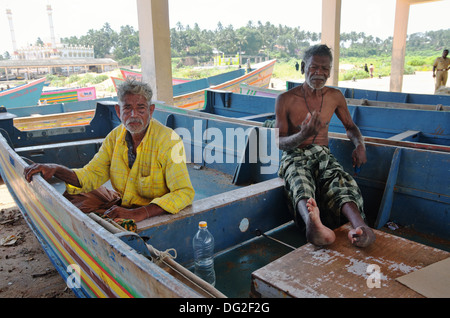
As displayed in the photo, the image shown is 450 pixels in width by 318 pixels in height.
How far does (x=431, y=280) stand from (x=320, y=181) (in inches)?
42.4

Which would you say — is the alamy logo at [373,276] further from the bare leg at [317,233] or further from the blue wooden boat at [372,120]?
the blue wooden boat at [372,120]

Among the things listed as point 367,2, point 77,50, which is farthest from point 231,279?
point 367,2

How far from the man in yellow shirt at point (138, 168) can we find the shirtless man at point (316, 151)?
80 centimetres

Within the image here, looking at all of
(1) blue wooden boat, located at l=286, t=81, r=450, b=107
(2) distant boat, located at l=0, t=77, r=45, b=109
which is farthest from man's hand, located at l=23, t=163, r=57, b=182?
(2) distant boat, located at l=0, t=77, r=45, b=109

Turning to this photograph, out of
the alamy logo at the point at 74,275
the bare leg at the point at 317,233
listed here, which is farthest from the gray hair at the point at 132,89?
the bare leg at the point at 317,233

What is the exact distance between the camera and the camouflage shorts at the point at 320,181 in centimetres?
226

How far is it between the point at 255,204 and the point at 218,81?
13641 mm

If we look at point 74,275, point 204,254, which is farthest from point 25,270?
point 204,254

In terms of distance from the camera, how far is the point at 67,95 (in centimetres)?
1714

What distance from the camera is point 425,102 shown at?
6.38m

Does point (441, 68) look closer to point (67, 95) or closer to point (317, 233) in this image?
point (317, 233)
